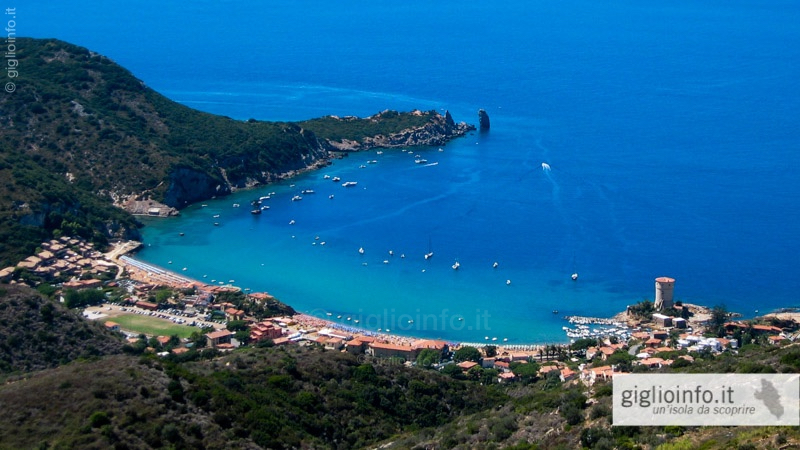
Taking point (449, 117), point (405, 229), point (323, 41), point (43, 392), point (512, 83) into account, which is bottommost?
point (43, 392)

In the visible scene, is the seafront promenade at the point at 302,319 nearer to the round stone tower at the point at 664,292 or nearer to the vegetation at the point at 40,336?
the round stone tower at the point at 664,292

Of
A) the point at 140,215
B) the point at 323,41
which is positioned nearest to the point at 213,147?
the point at 140,215

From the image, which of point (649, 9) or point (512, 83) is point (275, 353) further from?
point (649, 9)

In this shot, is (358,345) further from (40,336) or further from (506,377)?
(40,336)

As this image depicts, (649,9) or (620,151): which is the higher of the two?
(649,9)

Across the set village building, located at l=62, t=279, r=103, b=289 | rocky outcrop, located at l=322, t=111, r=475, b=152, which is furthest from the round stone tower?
rocky outcrop, located at l=322, t=111, r=475, b=152

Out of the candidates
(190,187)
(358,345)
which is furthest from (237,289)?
(190,187)

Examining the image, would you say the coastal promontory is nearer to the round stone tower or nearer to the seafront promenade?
the seafront promenade
